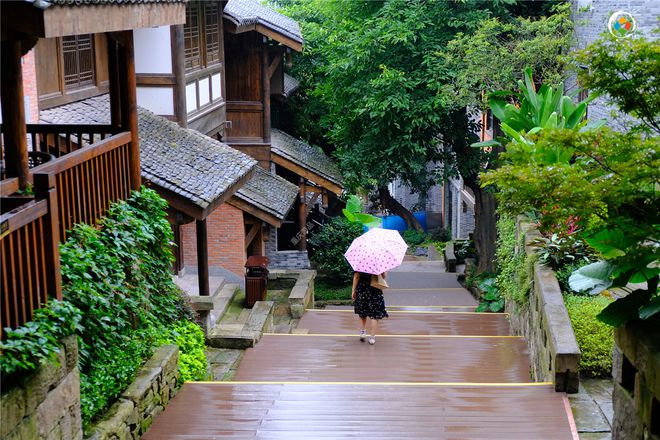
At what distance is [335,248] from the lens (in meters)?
22.4

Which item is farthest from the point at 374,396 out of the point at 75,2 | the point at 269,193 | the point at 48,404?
the point at 269,193

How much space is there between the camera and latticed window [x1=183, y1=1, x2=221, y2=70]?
16266 mm

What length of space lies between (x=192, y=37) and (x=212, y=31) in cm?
181

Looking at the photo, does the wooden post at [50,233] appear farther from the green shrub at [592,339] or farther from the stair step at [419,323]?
the stair step at [419,323]

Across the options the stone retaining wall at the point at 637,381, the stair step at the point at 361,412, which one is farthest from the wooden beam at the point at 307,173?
the stone retaining wall at the point at 637,381

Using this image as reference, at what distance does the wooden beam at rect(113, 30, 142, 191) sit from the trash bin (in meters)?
7.50

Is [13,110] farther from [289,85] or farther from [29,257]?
[289,85]

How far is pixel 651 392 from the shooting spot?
3.89 metres

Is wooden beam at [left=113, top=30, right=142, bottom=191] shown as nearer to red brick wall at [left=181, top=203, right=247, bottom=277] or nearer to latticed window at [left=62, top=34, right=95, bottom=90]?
latticed window at [left=62, top=34, right=95, bottom=90]

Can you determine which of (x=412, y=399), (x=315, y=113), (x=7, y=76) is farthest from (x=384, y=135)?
(x=7, y=76)

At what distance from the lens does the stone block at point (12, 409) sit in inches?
173

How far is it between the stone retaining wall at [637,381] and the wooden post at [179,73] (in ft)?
36.9

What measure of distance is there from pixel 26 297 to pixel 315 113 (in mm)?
21921

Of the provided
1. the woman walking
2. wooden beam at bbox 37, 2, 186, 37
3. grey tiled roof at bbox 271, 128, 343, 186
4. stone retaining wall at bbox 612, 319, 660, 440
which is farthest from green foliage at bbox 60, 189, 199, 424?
grey tiled roof at bbox 271, 128, 343, 186
